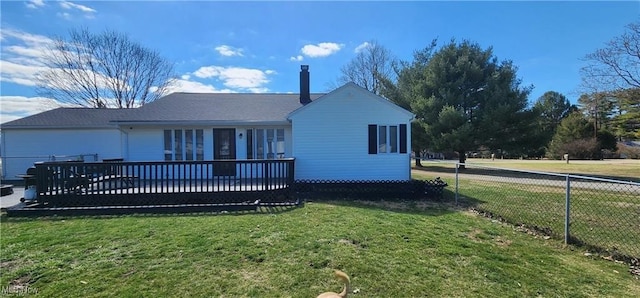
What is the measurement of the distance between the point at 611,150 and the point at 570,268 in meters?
48.0

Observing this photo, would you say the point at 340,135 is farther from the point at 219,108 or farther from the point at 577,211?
the point at 577,211

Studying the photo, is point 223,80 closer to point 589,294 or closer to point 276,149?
point 276,149

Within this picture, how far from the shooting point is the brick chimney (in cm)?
1410

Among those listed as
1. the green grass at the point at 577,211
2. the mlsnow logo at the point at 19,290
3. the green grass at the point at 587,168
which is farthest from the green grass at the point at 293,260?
the green grass at the point at 587,168

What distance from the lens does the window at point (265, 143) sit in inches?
479

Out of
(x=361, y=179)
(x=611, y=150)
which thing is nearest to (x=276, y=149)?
(x=361, y=179)

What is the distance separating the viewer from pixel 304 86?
14.3 metres

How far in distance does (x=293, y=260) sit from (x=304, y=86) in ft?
36.7

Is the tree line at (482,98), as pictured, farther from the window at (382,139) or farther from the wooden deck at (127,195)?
the wooden deck at (127,195)

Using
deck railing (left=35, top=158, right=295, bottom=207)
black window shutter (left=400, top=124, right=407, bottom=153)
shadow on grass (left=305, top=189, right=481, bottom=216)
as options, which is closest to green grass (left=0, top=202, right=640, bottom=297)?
shadow on grass (left=305, top=189, right=481, bottom=216)

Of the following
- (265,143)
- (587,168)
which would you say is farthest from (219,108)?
(587,168)

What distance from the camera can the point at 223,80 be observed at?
2916 cm

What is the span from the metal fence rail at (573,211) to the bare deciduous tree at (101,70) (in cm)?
3059

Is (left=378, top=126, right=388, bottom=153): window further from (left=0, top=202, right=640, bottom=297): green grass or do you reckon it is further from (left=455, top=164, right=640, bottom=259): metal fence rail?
(left=0, top=202, right=640, bottom=297): green grass
